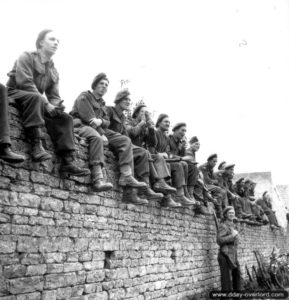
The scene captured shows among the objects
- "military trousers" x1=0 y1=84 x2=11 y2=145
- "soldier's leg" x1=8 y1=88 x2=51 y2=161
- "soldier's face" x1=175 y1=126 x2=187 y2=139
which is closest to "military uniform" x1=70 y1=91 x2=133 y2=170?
"soldier's leg" x1=8 y1=88 x2=51 y2=161

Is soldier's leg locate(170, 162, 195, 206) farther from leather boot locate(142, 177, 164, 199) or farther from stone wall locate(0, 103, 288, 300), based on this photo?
leather boot locate(142, 177, 164, 199)

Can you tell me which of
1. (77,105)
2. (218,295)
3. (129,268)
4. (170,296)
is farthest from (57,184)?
(218,295)

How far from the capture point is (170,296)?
8.63 metres

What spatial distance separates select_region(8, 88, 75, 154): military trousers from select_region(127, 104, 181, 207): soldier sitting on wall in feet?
8.46

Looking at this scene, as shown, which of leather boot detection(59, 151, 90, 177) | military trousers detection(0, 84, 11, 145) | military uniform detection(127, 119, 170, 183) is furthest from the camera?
military uniform detection(127, 119, 170, 183)

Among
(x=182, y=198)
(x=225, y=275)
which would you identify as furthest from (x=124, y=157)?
(x=225, y=275)

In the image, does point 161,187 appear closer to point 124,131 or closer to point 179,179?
point 179,179

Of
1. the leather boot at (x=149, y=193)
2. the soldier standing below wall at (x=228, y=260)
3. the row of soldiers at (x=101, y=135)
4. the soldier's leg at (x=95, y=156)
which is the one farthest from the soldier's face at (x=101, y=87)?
the soldier standing below wall at (x=228, y=260)

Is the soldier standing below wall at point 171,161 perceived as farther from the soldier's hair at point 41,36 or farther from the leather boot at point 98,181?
the soldier's hair at point 41,36

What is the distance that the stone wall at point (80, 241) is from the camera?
199 inches

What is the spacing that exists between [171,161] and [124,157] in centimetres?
227

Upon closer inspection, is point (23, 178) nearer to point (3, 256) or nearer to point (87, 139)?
point (3, 256)

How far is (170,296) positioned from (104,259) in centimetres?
259

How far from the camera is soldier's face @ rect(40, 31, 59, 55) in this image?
19.3 feet
